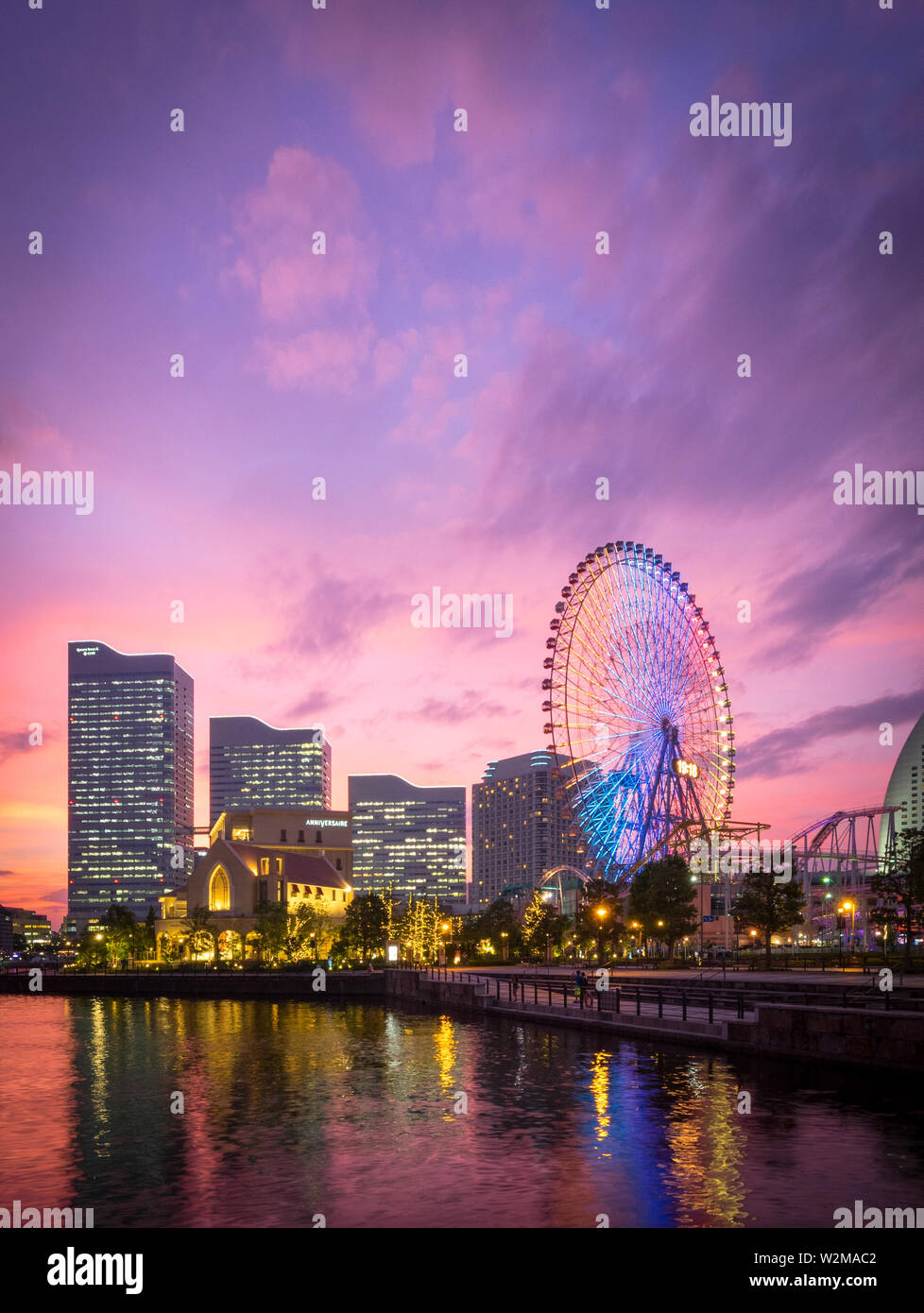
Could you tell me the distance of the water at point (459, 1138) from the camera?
73.7ft

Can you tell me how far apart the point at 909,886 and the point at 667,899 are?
32741mm

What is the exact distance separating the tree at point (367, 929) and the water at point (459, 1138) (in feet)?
269

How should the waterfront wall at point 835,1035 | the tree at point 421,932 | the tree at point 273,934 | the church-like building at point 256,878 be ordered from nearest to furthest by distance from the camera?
the waterfront wall at point 835,1035, the tree at point 421,932, the tree at point 273,934, the church-like building at point 256,878

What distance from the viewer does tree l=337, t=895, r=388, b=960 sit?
133875 millimetres

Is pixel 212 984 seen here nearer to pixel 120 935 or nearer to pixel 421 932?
pixel 421 932

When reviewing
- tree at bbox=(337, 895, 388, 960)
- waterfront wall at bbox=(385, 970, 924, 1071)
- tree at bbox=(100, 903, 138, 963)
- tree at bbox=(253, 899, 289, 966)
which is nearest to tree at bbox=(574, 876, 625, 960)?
tree at bbox=(337, 895, 388, 960)

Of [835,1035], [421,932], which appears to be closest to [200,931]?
[421,932]

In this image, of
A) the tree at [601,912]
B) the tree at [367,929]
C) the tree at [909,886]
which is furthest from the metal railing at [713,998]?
the tree at [367,929]

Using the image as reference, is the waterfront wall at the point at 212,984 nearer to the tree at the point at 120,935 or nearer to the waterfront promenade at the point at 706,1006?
the waterfront promenade at the point at 706,1006

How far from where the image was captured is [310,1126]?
32094mm

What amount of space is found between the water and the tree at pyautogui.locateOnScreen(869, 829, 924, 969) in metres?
42.2

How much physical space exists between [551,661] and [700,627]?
42.1 ft
